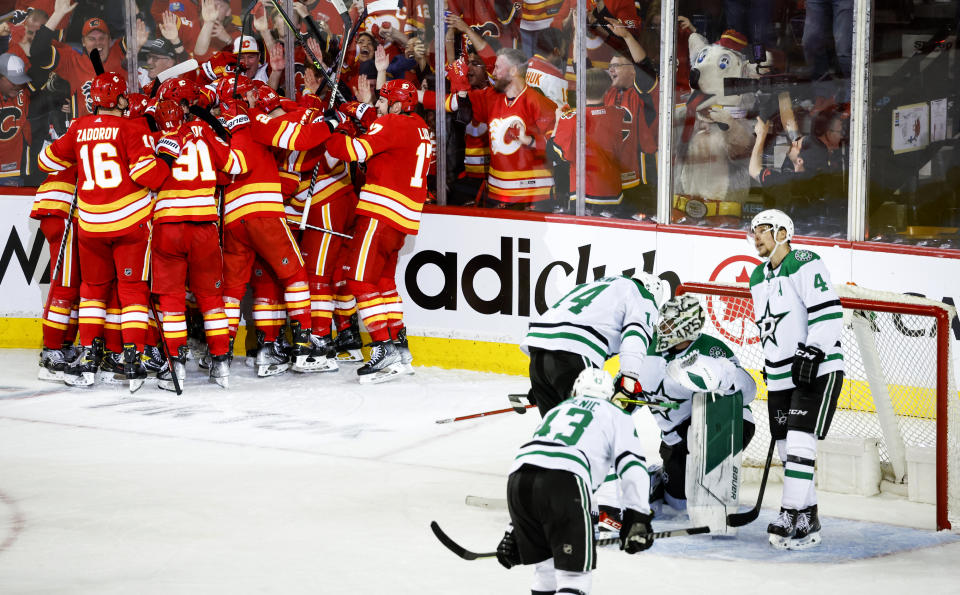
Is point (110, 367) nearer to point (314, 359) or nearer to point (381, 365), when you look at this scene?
point (314, 359)

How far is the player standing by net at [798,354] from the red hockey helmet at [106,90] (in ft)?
11.8

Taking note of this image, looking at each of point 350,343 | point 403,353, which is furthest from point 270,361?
point 403,353

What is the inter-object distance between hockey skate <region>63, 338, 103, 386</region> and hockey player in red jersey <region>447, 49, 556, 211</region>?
2.25 meters

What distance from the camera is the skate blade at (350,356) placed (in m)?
7.50

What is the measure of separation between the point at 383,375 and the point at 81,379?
159cm

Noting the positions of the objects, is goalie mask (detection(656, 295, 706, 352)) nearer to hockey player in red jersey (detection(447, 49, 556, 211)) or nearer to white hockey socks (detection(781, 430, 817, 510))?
white hockey socks (detection(781, 430, 817, 510))

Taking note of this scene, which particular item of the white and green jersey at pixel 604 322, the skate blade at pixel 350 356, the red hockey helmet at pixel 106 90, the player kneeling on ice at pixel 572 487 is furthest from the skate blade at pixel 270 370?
the player kneeling on ice at pixel 572 487

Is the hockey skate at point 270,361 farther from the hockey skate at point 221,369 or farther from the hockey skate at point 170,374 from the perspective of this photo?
the hockey skate at point 170,374

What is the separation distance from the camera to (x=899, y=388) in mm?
5000

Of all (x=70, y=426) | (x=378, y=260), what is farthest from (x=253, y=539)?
(x=378, y=260)

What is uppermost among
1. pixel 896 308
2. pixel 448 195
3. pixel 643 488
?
pixel 448 195

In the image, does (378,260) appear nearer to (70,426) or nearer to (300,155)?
(300,155)

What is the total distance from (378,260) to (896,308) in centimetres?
305

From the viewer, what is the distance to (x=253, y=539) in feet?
14.6
